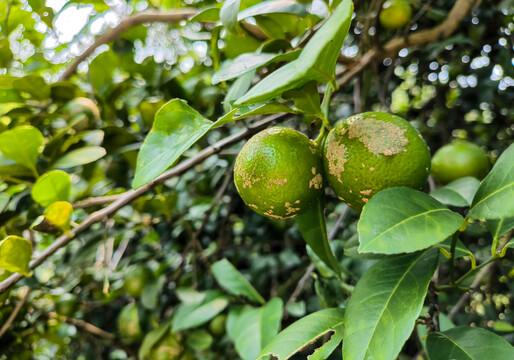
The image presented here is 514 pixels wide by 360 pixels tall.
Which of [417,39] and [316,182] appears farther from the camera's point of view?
[417,39]

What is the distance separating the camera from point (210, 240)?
1.88 meters

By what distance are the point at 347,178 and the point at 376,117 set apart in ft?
0.39

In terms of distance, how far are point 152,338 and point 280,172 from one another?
101 cm

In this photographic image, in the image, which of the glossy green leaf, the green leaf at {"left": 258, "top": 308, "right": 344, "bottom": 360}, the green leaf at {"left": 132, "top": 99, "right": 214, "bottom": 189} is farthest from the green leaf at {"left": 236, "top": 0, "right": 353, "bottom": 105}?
the glossy green leaf

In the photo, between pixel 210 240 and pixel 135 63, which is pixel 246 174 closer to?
pixel 135 63

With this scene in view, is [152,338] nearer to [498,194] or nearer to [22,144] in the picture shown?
[22,144]

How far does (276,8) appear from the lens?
73 cm

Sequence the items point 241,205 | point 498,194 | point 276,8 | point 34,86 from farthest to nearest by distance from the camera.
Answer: point 241,205
point 34,86
point 276,8
point 498,194

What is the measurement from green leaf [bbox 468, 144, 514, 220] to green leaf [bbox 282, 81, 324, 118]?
0.92ft

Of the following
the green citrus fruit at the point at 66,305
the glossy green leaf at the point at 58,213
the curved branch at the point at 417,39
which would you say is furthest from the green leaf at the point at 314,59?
the green citrus fruit at the point at 66,305

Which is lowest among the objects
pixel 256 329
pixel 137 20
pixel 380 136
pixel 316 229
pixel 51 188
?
pixel 256 329

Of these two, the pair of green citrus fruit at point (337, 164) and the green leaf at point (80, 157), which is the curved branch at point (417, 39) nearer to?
the pair of green citrus fruit at point (337, 164)

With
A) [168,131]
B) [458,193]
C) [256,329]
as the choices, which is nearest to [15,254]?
[168,131]

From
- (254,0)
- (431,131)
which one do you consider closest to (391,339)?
(254,0)
